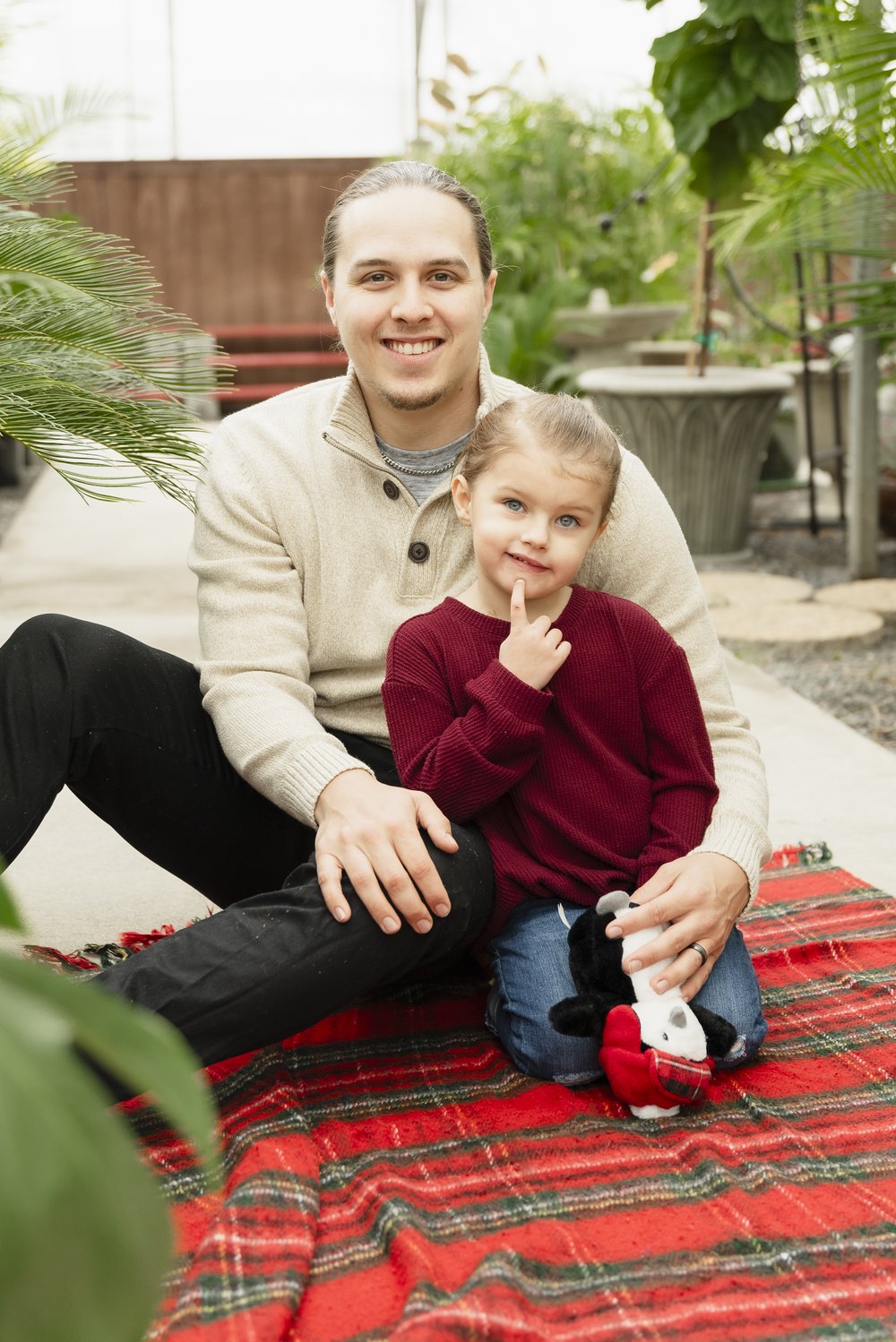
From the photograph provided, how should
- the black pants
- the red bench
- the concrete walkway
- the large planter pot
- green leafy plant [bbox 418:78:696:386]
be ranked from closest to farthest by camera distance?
the black pants, the concrete walkway, the large planter pot, green leafy plant [bbox 418:78:696:386], the red bench

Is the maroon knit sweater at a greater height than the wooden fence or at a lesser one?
lesser

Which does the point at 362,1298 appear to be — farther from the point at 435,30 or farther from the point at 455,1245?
the point at 435,30

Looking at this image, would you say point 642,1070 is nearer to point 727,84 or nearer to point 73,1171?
point 73,1171

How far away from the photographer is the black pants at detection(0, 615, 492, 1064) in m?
1.43

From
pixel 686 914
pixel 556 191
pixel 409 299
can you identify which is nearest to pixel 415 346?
pixel 409 299

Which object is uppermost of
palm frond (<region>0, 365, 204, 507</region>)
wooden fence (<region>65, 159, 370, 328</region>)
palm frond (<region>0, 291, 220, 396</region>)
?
wooden fence (<region>65, 159, 370, 328</region>)

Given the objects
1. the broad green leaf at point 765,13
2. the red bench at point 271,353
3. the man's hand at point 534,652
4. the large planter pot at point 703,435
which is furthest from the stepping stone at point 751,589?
the red bench at point 271,353

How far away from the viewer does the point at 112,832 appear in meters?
2.54

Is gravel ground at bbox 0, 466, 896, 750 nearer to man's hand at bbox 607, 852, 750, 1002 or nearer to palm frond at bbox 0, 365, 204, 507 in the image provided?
man's hand at bbox 607, 852, 750, 1002

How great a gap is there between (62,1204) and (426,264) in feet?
5.13

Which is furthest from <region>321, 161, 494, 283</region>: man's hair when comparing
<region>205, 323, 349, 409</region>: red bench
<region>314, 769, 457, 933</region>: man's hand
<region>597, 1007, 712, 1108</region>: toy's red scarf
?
<region>205, 323, 349, 409</region>: red bench

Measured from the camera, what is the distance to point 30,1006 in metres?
0.38

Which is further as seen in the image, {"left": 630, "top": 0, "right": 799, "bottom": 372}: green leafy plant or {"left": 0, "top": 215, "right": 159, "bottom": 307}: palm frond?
{"left": 630, "top": 0, "right": 799, "bottom": 372}: green leafy plant

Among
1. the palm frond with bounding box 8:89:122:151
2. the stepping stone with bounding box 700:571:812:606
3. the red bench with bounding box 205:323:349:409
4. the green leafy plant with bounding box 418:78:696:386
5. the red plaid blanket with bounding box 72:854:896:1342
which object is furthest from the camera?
the red bench with bounding box 205:323:349:409
